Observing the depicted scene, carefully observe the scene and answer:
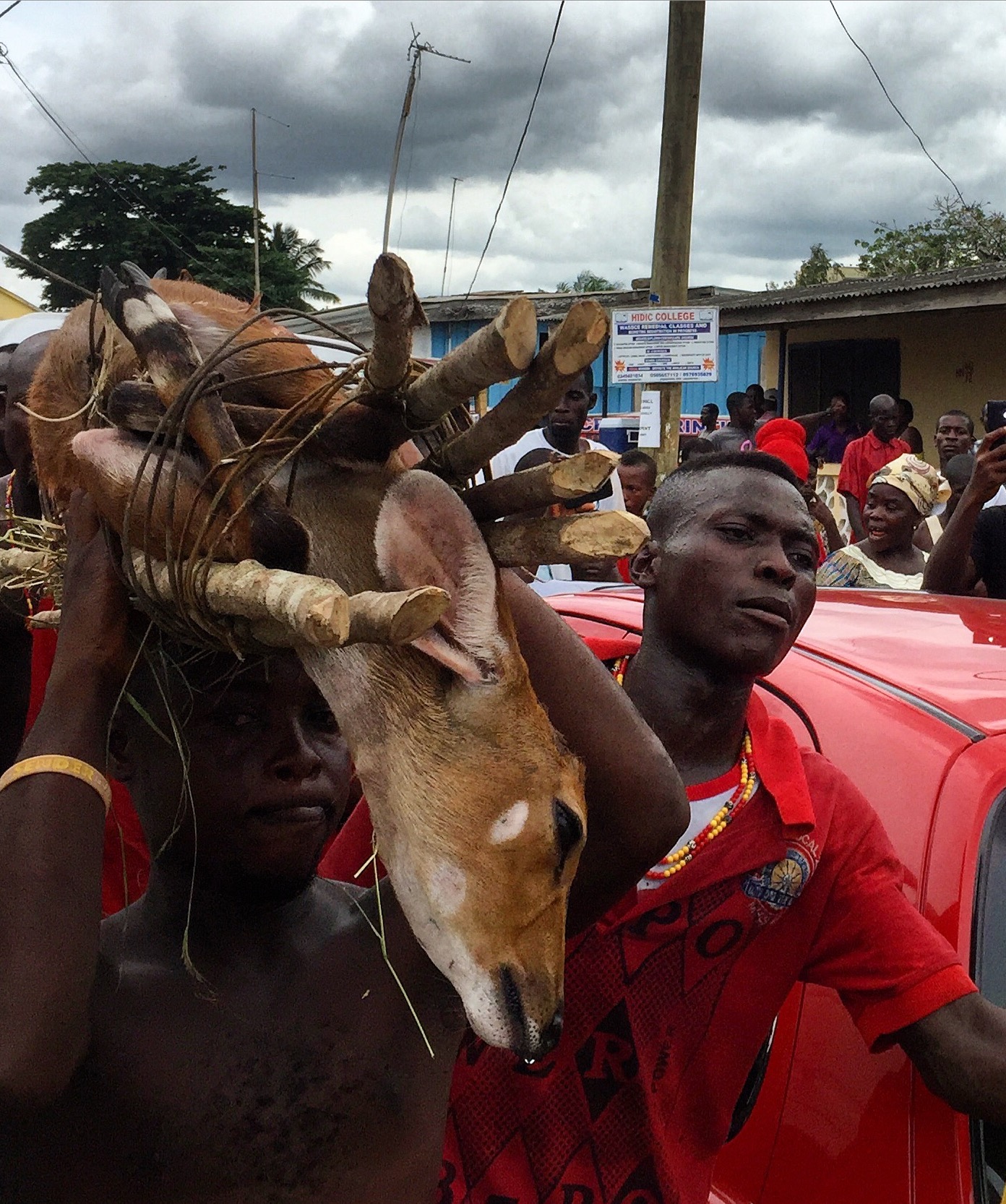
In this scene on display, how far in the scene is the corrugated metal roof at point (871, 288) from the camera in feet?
41.5

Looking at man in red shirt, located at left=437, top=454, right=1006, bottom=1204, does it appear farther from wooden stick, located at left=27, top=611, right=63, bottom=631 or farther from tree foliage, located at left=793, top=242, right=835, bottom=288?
tree foliage, located at left=793, top=242, right=835, bottom=288

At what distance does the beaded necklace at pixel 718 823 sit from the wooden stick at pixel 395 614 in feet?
3.41

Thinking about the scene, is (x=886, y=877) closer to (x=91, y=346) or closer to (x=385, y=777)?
(x=385, y=777)

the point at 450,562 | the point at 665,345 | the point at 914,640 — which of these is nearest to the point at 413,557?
the point at 450,562

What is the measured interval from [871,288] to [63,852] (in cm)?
1406

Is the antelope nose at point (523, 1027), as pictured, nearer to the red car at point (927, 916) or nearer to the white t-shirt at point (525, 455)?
the red car at point (927, 916)

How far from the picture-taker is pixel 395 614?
967mm

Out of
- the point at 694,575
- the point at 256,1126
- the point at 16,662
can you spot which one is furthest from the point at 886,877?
the point at 16,662

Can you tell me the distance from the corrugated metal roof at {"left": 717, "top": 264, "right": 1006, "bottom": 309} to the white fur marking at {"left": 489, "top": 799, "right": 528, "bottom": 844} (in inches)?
487

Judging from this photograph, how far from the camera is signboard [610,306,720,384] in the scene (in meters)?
7.57

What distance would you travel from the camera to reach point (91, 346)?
4.80ft

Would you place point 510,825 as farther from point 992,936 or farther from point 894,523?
point 894,523

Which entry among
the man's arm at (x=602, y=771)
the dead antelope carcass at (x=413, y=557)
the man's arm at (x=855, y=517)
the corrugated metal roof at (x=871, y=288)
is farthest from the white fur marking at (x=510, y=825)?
the corrugated metal roof at (x=871, y=288)

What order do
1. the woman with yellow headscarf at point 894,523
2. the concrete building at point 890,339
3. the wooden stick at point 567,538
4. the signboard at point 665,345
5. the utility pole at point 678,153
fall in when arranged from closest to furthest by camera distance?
the wooden stick at point 567,538 → the woman with yellow headscarf at point 894,523 → the utility pole at point 678,153 → the signboard at point 665,345 → the concrete building at point 890,339
